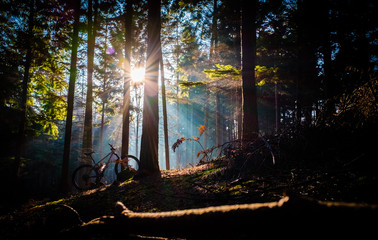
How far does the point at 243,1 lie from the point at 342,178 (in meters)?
6.54

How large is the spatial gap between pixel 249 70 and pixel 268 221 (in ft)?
18.3

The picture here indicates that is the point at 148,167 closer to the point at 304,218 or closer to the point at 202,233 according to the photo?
the point at 202,233

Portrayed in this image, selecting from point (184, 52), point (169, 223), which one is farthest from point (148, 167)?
point (184, 52)

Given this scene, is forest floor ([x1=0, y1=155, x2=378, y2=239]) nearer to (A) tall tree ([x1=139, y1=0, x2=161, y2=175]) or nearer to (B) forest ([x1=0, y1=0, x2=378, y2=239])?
(B) forest ([x1=0, y1=0, x2=378, y2=239])

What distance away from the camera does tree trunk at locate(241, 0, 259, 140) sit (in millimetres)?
5652

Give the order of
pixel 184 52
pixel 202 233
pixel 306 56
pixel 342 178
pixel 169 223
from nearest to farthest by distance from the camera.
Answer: pixel 202 233
pixel 169 223
pixel 342 178
pixel 306 56
pixel 184 52

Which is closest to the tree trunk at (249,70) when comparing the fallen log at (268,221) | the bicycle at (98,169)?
the fallen log at (268,221)

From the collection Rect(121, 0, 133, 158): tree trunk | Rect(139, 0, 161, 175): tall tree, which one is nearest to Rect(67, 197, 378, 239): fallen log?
Rect(139, 0, 161, 175): tall tree

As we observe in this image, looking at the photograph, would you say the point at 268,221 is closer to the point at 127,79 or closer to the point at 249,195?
the point at 249,195

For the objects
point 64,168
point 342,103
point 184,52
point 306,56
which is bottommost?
point 64,168

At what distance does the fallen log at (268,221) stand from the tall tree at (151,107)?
446 centimetres

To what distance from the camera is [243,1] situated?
606 centimetres

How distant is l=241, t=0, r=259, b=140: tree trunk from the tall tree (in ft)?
10.6

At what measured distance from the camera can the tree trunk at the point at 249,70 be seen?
5.65 m
